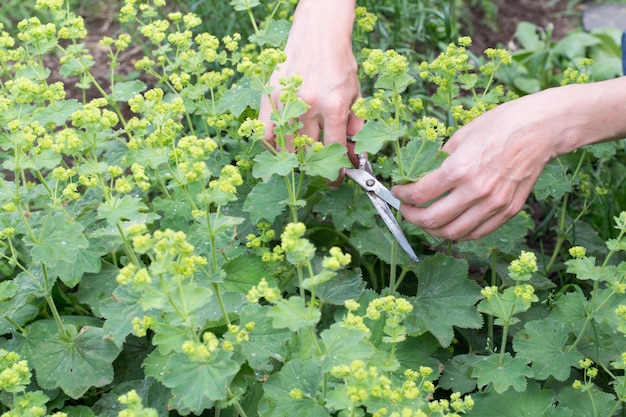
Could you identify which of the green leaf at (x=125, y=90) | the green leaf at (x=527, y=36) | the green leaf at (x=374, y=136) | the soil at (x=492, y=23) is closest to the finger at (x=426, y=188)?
the green leaf at (x=374, y=136)

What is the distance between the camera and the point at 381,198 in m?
2.37

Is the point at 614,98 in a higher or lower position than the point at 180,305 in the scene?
higher

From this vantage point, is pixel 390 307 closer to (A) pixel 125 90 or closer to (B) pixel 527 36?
(A) pixel 125 90

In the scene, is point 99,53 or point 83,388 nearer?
point 83,388

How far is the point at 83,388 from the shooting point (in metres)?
2.22

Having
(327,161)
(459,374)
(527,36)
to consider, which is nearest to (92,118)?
(327,161)

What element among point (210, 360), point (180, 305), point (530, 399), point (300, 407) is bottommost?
point (530, 399)

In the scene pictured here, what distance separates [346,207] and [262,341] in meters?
0.65

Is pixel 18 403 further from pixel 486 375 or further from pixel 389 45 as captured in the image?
pixel 389 45

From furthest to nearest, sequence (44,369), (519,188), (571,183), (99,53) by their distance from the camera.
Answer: (99,53)
(571,183)
(44,369)
(519,188)

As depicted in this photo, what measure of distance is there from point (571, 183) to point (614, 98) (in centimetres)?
59

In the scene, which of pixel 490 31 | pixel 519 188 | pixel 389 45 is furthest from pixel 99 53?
pixel 519 188

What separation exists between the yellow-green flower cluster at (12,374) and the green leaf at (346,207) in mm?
1005

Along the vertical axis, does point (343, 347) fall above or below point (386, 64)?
below
